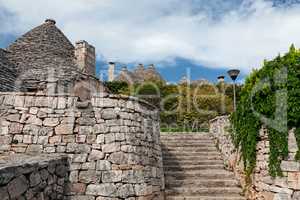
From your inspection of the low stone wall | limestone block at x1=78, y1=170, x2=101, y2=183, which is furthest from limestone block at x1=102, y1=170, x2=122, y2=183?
the low stone wall

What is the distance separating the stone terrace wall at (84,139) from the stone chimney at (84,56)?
20.5ft

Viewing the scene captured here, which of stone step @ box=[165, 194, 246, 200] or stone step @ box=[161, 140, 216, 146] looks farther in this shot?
stone step @ box=[161, 140, 216, 146]

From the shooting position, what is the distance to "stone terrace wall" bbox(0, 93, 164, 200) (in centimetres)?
527

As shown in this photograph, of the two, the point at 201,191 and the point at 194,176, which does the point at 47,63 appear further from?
the point at 201,191

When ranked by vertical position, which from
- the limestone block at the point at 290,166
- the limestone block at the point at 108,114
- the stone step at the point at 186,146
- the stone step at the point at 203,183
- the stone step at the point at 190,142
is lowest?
the stone step at the point at 203,183

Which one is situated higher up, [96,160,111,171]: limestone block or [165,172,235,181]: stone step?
[96,160,111,171]: limestone block

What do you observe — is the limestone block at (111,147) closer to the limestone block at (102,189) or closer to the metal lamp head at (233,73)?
the limestone block at (102,189)

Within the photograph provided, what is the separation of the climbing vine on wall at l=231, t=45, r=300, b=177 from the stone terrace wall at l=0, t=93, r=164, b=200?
2.32 metres

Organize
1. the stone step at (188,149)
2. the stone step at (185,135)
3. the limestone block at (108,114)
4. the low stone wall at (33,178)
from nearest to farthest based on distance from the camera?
the low stone wall at (33,178) < the limestone block at (108,114) < the stone step at (188,149) < the stone step at (185,135)

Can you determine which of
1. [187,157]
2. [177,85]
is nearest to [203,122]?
[177,85]

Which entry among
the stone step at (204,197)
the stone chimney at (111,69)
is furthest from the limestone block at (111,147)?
the stone chimney at (111,69)

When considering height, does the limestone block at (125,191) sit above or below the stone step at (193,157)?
below

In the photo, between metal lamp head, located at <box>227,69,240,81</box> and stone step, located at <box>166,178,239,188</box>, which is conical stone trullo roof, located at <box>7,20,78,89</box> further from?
metal lamp head, located at <box>227,69,240,81</box>

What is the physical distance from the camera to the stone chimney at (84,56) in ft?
38.8
